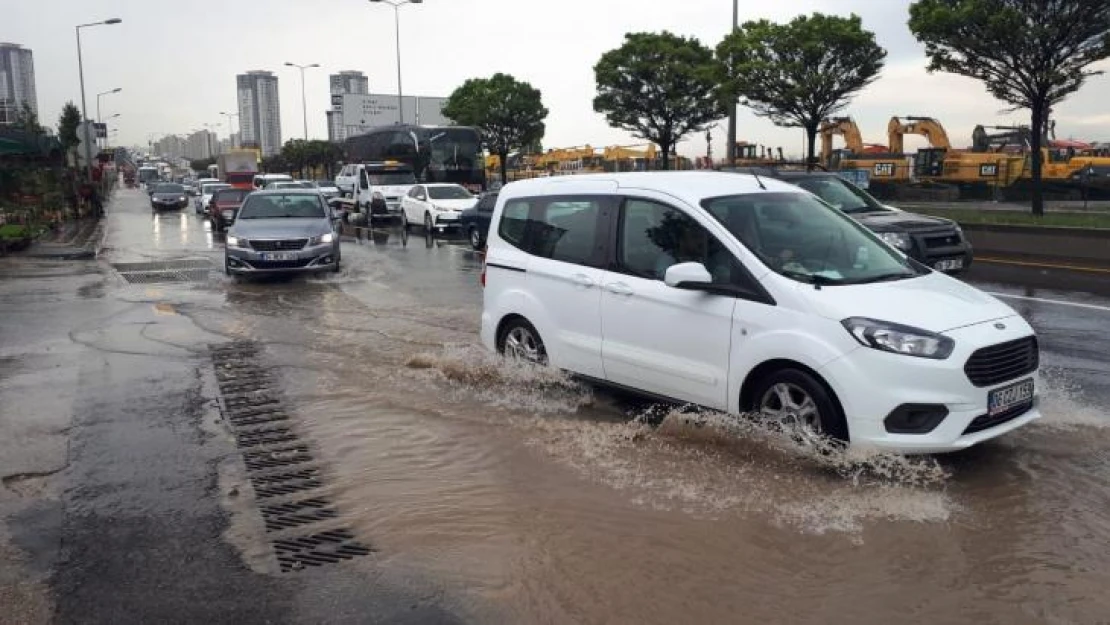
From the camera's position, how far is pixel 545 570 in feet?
13.4

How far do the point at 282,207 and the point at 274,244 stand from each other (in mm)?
1785

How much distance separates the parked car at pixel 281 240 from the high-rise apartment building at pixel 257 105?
17495 cm

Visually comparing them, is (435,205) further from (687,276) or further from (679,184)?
(687,276)

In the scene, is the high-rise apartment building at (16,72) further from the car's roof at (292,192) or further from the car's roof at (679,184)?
the car's roof at (679,184)

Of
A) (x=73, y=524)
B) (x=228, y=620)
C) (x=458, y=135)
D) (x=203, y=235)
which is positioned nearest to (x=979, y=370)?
(x=228, y=620)

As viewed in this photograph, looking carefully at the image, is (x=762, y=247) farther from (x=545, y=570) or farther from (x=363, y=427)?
(x=363, y=427)

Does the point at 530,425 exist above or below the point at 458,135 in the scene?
below

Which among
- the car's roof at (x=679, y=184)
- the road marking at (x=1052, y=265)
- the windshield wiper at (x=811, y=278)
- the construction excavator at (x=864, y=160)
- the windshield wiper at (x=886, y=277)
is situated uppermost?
the construction excavator at (x=864, y=160)

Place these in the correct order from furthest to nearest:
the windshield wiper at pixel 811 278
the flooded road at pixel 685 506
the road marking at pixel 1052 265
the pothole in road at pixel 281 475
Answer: the road marking at pixel 1052 265 < the windshield wiper at pixel 811 278 < the pothole in road at pixel 281 475 < the flooded road at pixel 685 506

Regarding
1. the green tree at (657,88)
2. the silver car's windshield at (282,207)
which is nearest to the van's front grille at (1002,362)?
the silver car's windshield at (282,207)

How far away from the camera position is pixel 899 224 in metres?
12.4

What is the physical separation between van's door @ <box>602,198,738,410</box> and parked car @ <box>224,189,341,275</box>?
940 cm

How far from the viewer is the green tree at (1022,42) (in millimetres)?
17766

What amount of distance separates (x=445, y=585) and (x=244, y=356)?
223 inches
